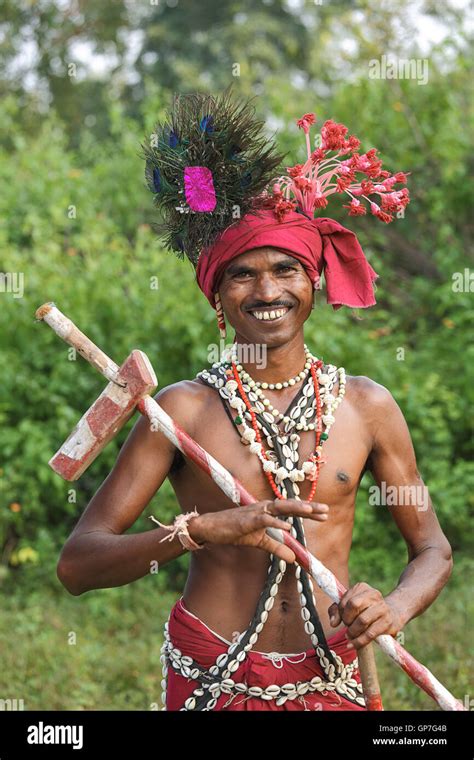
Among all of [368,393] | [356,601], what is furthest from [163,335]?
[356,601]

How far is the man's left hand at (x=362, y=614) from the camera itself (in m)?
2.59

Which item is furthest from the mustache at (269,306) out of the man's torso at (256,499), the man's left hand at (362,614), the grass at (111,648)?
the grass at (111,648)

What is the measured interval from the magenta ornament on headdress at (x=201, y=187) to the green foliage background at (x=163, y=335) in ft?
4.19

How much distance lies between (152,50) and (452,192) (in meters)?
11.1

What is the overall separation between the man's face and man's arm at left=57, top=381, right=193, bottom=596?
32cm

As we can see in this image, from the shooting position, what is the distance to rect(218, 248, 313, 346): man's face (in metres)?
2.94

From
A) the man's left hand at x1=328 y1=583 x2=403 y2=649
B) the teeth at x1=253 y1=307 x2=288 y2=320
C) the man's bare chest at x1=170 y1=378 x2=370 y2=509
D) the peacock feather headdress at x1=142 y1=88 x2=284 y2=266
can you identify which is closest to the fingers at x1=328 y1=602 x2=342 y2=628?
the man's left hand at x1=328 y1=583 x2=403 y2=649

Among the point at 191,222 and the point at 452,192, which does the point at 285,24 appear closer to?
the point at 452,192

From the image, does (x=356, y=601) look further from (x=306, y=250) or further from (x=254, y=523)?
(x=306, y=250)

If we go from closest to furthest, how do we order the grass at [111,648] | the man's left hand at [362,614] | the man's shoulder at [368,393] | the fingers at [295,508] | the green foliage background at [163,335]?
the fingers at [295,508] → the man's left hand at [362,614] → the man's shoulder at [368,393] → the grass at [111,648] → the green foliage background at [163,335]

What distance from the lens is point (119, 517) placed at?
2883mm

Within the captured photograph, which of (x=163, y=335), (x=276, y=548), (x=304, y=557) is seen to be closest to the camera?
(x=276, y=548)

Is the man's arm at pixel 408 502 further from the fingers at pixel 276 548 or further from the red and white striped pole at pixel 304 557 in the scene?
the fingers at pixel 276 548

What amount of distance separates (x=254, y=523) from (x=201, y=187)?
1016 millimetres
